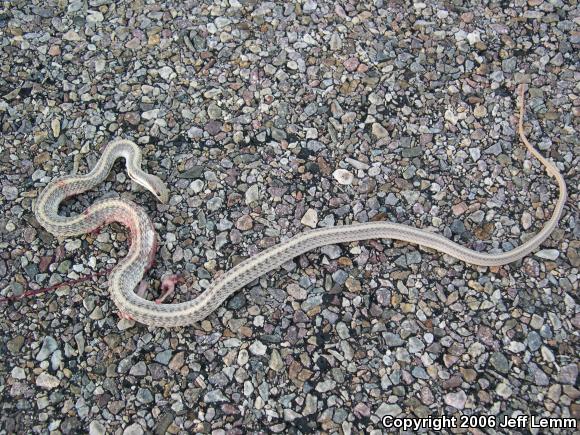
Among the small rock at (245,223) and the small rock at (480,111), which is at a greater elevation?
the small rock at (480,111)

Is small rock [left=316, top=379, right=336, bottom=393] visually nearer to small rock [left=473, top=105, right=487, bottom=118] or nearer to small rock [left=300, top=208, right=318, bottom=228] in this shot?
small rock [left=300, top=208, right=318, bottom=228]

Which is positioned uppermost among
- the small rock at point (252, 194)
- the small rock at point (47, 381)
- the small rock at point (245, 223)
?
the small rock at point (252, 194)

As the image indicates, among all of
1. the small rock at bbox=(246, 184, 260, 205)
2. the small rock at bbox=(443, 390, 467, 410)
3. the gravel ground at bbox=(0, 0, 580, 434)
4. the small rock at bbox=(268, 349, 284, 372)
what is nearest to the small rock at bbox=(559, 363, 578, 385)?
the gravel ground at bbox=(0, 0, 580, 434)

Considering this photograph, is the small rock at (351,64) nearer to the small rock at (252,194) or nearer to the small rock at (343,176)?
the small rock at (343,176)

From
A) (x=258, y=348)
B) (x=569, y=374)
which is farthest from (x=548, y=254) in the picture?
(x=258, y=348)

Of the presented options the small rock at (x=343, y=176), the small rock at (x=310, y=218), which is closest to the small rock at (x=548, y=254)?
the small rock at (x=343, y=176)

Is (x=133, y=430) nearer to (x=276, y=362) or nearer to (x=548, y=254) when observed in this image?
(x=276, y=362)
